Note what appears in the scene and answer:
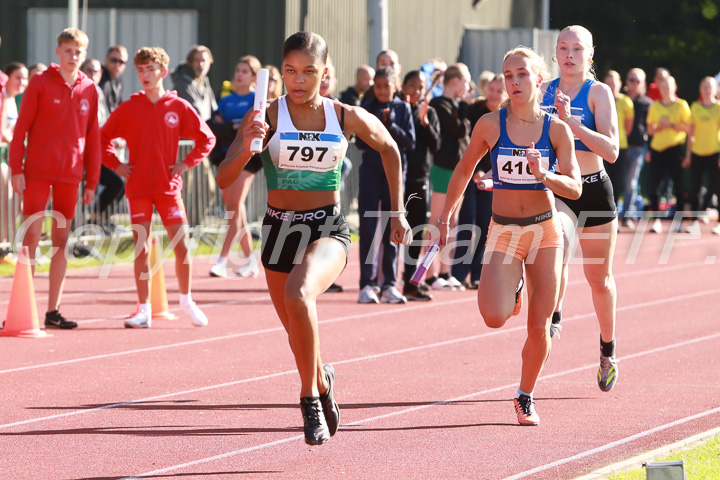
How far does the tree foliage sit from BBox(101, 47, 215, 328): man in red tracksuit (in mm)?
33631

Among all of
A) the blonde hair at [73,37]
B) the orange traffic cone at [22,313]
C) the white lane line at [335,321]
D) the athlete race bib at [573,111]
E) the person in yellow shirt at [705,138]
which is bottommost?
the white lane line at [335,321]

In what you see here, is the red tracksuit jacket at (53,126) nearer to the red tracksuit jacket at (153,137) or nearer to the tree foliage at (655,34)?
the red tracksuit jacket at (153,137)

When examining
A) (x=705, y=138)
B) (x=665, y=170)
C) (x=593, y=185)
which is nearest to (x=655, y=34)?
(x=665, y=170)

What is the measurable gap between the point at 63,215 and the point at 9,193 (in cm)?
469

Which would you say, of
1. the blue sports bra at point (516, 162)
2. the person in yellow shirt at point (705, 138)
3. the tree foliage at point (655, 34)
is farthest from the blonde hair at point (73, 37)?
the tree foliage at point (655, 34)

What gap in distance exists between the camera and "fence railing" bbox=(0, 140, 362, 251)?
607 inches

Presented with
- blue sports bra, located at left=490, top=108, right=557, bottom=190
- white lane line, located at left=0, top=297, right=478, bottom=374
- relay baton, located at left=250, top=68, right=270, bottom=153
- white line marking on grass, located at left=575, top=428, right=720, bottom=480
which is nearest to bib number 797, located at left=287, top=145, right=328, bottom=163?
relay baton, located at left=250, top=68, right=270, bottom=153

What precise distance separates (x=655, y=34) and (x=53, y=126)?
119 feet

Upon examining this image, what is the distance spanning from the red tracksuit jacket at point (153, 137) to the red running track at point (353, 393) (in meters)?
1.31

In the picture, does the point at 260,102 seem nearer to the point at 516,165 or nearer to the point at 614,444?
the point at 516,165

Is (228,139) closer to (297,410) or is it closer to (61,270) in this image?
(61,270)

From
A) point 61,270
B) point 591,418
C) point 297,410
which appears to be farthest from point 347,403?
point 61,270

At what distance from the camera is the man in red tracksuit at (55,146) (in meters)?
10.9

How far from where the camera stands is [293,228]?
6918mm
